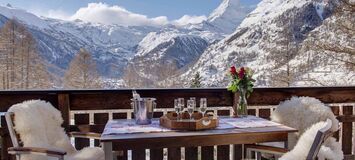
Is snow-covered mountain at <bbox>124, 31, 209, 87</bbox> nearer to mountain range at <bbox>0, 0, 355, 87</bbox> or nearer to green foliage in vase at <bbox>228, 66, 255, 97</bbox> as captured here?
mountain range at <bbox>0, 0, 355, 87</bbox>

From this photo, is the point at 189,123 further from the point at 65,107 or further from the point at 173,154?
the point at 65,107

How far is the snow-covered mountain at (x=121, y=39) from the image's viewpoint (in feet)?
38.7

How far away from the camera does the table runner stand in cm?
235

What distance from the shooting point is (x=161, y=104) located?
3297mm

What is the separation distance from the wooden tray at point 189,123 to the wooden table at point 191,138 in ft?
0.21

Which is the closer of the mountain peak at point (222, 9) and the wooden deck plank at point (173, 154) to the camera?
the wooden deck plank at point (173, 154)

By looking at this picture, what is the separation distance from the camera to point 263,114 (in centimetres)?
345

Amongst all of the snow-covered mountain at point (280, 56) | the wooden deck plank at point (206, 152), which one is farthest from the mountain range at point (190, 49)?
the wooden deck plank at point (206, 152)

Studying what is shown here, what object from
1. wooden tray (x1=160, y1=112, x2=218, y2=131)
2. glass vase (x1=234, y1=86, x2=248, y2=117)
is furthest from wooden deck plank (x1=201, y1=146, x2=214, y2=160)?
wooden tray (x1=160, y1=112, x2=218, y2=131)

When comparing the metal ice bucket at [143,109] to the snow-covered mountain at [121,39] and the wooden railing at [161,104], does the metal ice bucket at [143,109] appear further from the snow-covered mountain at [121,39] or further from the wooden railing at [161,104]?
the snow-covered mountain at [121,39]

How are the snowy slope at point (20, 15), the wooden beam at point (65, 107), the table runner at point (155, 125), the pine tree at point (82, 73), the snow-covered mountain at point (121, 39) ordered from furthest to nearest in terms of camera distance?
the snowy slope at point (20, 15) < the snow-covered mountain at point (121, 39) < the pine tree at point (82, 73) < the wooden beam at point (65, 107) < the table runner at point (155, 125)

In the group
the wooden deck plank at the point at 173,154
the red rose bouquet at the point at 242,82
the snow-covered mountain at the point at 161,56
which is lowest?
the wooden deck plank at the point at 173,154

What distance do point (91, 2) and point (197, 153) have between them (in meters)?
7.51

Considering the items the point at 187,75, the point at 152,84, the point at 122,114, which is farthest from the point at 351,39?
the point at 122,114
